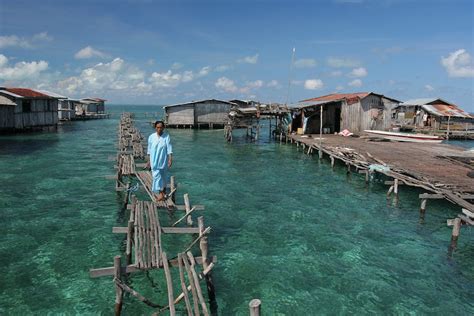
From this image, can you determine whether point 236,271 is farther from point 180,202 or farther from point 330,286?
point 180,202

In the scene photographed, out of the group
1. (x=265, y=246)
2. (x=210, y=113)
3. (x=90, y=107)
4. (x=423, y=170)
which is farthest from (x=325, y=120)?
(x=90, y=107)

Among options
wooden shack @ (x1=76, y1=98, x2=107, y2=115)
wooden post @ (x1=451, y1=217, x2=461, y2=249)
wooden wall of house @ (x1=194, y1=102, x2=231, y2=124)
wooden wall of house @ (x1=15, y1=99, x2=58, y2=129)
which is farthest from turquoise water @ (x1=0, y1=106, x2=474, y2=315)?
wooden shack @ (x1=76, y1=98, x2=107, y2=115)

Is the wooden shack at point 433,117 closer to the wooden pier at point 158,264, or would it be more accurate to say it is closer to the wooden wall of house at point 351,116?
the wooden wall of house at point 351,116

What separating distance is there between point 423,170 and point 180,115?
1518 inches

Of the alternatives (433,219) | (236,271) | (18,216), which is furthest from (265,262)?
(18,216)

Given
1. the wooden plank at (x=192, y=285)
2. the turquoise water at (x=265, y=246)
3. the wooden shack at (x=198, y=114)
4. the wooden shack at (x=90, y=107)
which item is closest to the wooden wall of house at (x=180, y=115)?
the wooden shack at (x=198, y=114)

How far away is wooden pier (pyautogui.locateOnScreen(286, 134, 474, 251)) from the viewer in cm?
1321

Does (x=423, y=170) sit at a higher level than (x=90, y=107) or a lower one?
lower

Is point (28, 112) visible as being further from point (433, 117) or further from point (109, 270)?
point (433, 117)

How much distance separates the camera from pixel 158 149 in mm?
10352

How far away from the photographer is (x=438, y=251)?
11.4 meters

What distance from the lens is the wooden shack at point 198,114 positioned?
5141 centimetres

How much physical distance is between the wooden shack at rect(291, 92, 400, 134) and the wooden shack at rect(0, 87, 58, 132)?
91.8ft

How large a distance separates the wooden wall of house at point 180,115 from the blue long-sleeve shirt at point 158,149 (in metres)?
41.5
